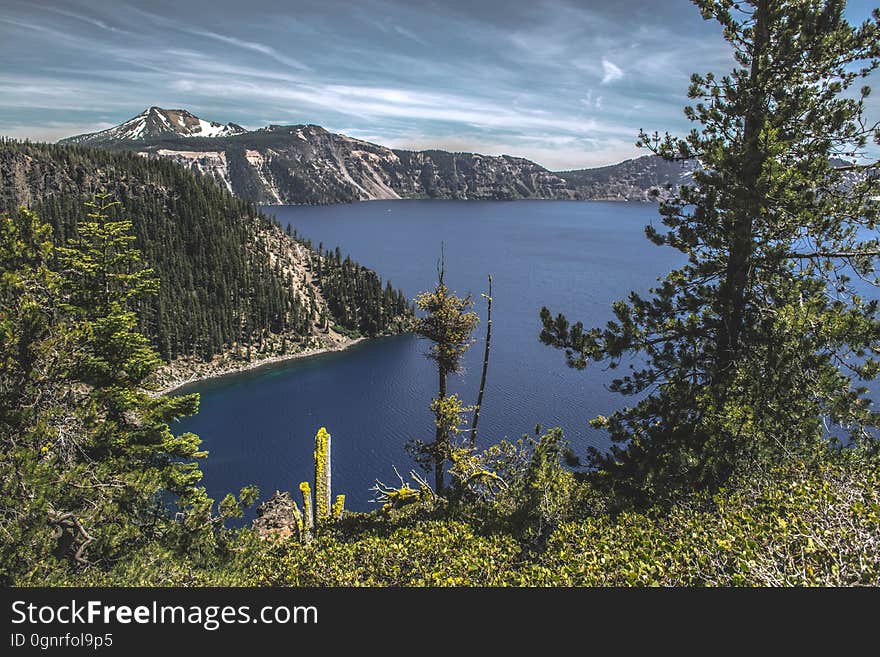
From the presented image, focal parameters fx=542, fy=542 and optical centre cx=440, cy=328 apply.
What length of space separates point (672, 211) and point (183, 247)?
15397cm

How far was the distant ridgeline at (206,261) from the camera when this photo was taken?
401 ft

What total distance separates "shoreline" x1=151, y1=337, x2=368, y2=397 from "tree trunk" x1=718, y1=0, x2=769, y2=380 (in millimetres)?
97146

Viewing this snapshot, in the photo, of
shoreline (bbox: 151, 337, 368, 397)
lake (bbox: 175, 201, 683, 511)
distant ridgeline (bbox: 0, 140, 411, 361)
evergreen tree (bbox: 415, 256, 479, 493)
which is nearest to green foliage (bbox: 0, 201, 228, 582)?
evergreen tree (bbox: 415, 256, 479, 493)

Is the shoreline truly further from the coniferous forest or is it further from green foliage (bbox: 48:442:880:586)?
green foliage (bbox: 48:442:880:586)

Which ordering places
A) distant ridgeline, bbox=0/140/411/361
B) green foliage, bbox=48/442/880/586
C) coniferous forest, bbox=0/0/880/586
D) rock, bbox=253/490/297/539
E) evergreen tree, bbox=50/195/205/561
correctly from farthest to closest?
distant ridgeline, bbox=0/140/411/361 < rock, bbox=253/490/297/539 < evergreen tree, bbox=50/195/205/561 < coniferous forest, bbox=0/0/880/586 < green foliage, bbox=48/442/880/586

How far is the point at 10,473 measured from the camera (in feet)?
45.9

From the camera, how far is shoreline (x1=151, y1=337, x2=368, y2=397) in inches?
4031

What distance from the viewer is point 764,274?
15.8 m

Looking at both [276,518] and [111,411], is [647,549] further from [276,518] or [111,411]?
[276,518]

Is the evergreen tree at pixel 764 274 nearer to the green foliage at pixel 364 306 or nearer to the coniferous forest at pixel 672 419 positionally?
the coniferous forest at pixel 672 419

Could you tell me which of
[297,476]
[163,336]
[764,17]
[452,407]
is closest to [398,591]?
[764,17]

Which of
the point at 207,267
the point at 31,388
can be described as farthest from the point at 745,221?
the point at 207,267

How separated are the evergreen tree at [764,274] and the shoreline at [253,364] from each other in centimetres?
9615

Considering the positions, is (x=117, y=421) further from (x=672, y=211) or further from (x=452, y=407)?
(x=672, y=211)
